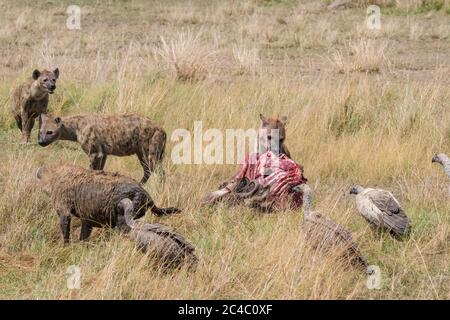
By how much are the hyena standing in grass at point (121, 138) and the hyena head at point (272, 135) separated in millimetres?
1002

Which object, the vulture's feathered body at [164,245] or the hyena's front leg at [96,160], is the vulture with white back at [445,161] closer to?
the vulture's feathered body at [164,245]

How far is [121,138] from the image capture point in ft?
26.6

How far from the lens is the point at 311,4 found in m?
22.5

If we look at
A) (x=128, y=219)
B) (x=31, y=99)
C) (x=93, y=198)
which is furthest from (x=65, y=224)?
(x=31, y=99)

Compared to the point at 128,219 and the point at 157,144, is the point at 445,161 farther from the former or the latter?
the point at 128,219

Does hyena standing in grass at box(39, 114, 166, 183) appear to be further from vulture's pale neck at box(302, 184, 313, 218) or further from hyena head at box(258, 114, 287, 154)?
vulture's pale neck at box(302, 184, 313, 218)

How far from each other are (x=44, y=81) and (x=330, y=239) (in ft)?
16.7

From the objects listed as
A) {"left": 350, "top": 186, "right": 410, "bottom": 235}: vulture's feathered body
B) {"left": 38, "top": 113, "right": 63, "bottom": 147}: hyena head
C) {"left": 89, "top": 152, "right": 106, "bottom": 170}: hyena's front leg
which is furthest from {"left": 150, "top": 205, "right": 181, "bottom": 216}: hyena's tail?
{"left": 38, "top": 113, "right": 63, "bottom": 147}: hyena head

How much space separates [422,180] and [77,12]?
12208 mm

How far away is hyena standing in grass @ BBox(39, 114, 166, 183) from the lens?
8094 millimetres

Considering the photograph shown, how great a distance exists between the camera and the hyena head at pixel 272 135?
7.52 meters
